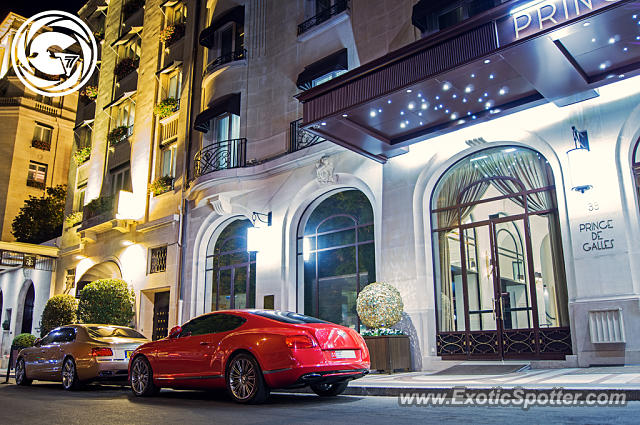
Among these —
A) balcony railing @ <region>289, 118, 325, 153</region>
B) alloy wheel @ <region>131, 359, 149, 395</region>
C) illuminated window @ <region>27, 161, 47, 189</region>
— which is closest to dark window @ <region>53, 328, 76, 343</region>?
Answer: alloy wheel @ <region>131, 359, 149, 395</region>

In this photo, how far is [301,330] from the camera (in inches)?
310

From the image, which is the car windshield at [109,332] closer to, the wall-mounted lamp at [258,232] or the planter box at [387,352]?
the wall-mounted lamp at [258,232]

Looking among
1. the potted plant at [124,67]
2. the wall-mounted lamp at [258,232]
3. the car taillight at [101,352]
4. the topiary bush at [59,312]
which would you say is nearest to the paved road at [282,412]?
the car taillight at [101,352]

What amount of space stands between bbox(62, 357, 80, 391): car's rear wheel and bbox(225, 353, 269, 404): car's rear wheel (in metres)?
5.16

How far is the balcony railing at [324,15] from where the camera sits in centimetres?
1723

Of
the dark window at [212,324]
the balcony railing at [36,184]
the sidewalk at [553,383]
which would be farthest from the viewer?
the balcony railing at [36,184]

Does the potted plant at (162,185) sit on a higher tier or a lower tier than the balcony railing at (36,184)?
lower

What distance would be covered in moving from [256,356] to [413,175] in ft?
Result: 24.7

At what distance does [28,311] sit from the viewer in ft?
104

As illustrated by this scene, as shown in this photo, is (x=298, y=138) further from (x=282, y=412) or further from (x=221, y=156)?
(x=282, y=412)

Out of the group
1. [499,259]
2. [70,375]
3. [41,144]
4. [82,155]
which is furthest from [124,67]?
[499,259]

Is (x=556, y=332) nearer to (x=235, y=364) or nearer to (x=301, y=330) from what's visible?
(x=301, y=330)

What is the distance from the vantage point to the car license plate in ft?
26.1

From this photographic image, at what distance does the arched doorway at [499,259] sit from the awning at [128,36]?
20.3 metres
